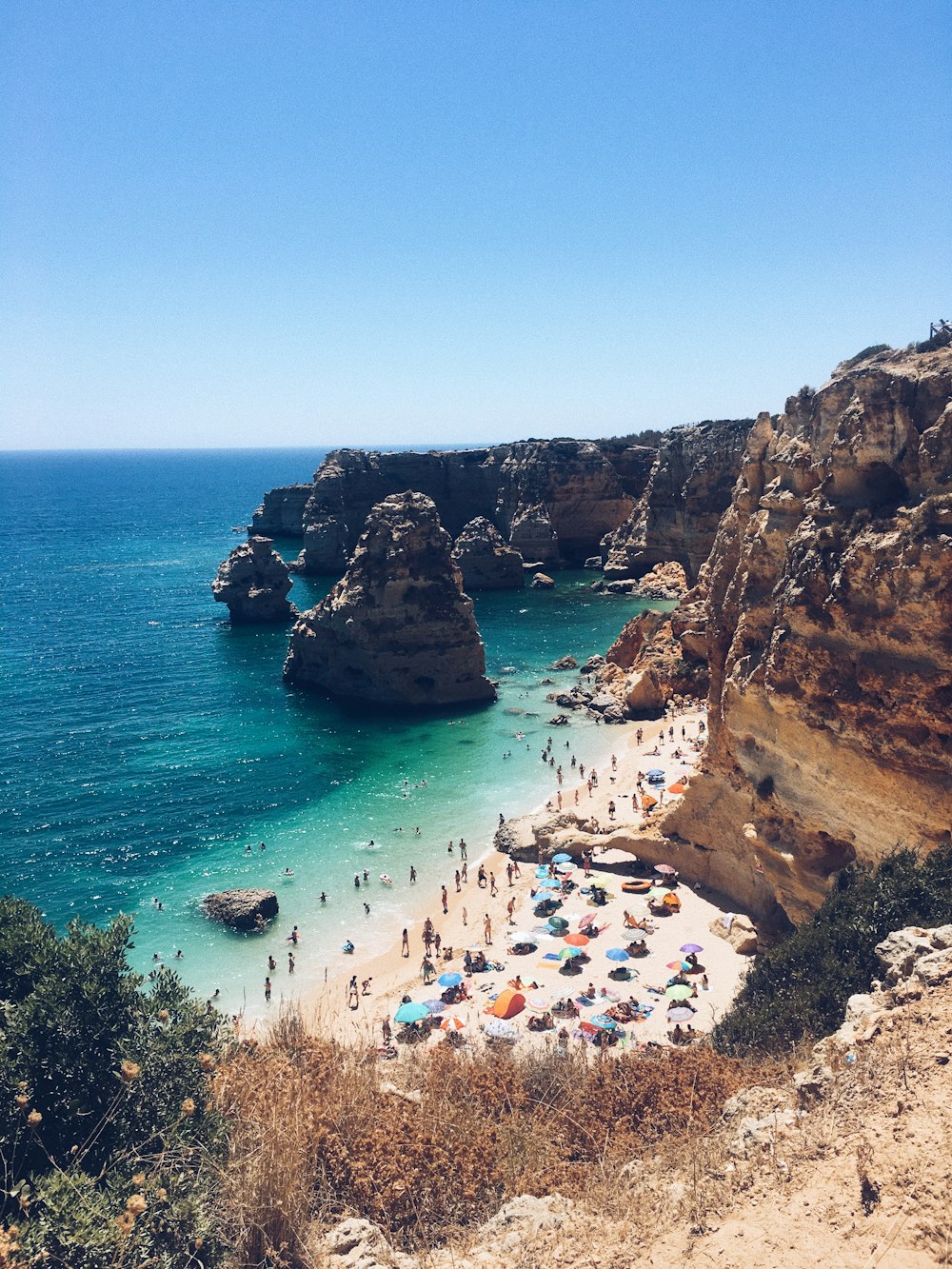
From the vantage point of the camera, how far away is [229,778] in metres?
40.2

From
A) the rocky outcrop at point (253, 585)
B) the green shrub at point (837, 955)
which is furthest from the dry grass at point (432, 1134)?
the rocky outcrop at point (253, 585)

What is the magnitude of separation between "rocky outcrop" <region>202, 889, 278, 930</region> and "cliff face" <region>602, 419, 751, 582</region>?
5630cm

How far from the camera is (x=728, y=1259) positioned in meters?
8.30

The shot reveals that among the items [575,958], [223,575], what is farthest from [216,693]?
[575,958]

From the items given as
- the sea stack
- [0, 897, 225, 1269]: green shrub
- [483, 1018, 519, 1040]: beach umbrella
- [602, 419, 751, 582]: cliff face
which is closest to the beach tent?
[483, 1018, 519, 1040]: beach umbrella

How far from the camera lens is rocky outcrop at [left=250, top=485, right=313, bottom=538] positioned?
120562 millimetres

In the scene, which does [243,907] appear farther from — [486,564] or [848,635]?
[486,564]

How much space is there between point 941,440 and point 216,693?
1800 inches

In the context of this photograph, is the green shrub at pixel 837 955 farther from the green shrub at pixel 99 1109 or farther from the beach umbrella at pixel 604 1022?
the green shrub at pixel 99 1109

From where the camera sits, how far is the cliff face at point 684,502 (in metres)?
75.0

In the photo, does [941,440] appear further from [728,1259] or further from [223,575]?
[223,575]

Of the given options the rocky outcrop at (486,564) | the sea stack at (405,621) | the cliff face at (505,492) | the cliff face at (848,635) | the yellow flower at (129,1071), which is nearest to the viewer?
the yellow flower at (129,1071)

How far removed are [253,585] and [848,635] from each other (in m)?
62.1

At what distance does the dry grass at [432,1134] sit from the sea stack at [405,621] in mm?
35931
